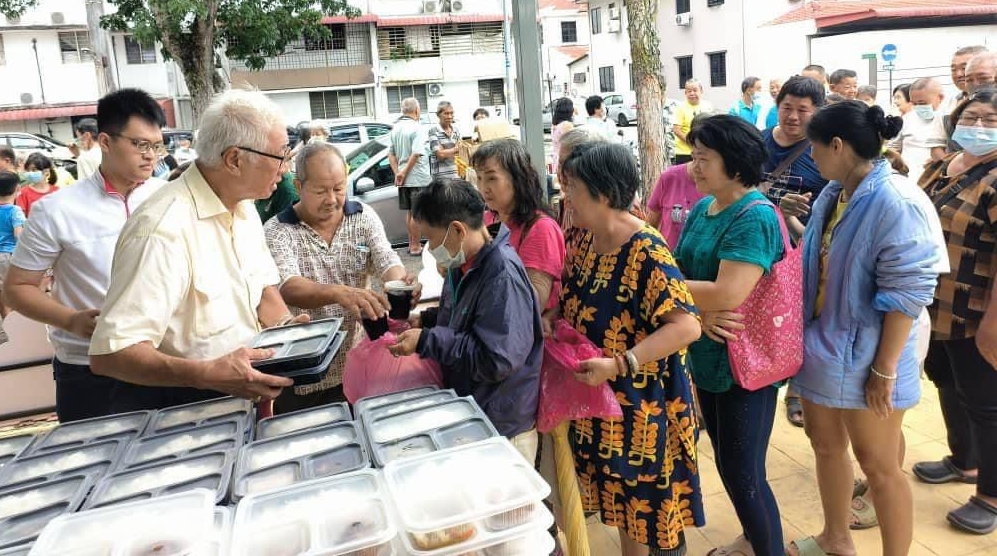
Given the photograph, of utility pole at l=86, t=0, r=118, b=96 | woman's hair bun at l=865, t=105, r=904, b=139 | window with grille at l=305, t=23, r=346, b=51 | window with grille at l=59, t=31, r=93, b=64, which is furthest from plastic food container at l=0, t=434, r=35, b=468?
window with grille at l=59, t=31, r=93, b=64

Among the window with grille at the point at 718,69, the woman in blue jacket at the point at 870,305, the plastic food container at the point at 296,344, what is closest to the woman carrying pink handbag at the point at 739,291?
the woman in blue jacket at the point at 870,305

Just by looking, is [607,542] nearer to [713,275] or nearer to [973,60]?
[713,275]

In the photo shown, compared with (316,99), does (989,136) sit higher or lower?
lower

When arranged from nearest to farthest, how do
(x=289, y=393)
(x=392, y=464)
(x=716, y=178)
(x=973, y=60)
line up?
(x=392, y=464) < (x=716, y=178) < (x=289, y=393) < (x=973, y=60)

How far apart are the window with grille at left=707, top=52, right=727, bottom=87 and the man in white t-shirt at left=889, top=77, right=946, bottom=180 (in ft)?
69.2

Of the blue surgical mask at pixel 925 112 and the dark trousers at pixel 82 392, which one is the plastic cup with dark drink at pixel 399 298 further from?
the blue surgical mask at pixel 925 112

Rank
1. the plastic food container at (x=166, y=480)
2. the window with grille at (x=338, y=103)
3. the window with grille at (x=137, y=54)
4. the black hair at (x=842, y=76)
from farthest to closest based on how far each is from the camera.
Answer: the window with grille at (x=338, y=103) < the window with grille at (x=137, y=54) < the black hair at (x=842, y=76) < the plastic food container at (x=166, y=480)

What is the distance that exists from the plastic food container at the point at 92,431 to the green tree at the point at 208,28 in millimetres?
14651

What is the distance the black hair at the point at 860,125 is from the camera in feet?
7.61

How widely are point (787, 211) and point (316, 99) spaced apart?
29222 mm

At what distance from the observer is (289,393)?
290cm

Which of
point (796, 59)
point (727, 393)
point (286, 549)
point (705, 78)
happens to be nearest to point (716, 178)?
point (727, 393)

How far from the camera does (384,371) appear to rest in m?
2.20

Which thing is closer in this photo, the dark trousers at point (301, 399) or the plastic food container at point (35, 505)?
the plastic food container at point (35, 505)
